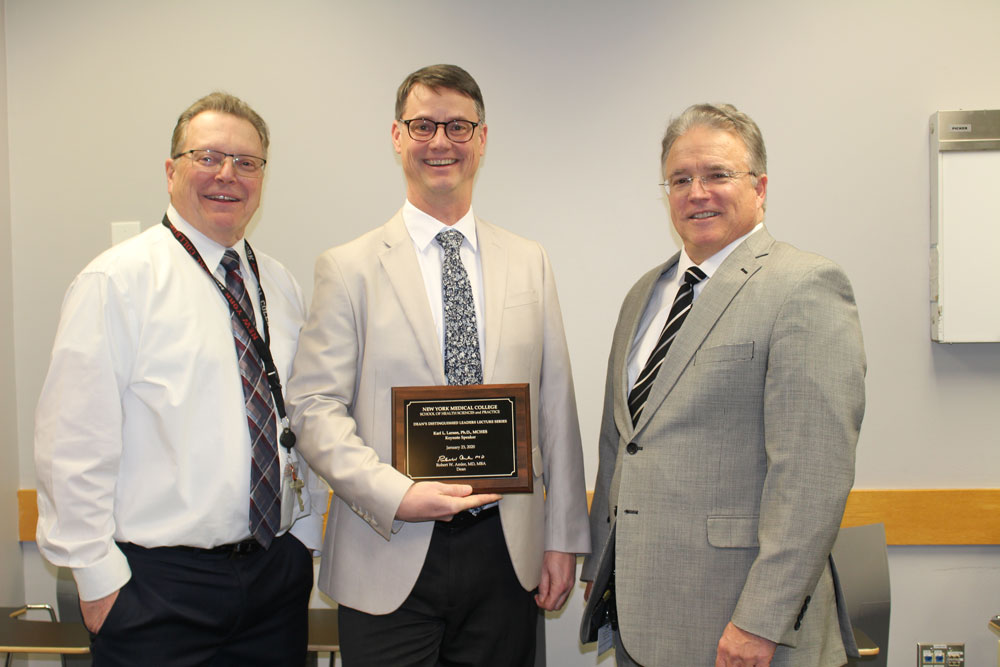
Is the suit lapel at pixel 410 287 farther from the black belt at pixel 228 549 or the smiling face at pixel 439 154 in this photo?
the black belt at pixel 228 549

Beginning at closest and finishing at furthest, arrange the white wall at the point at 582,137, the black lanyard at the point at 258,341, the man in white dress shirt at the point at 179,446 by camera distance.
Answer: the man in white dress shirt at the point at 179,446
the black lanyard at the point at 258,341
the white wall at the point at 582,137

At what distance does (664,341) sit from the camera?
1983 millimetres

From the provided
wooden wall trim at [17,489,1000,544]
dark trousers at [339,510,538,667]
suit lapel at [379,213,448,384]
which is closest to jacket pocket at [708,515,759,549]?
dark trousers at [339,510,538,667]

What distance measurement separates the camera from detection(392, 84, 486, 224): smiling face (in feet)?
6.88

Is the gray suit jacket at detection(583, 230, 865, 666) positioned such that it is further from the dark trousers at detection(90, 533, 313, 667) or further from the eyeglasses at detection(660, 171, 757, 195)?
the dark trousers at detection(90, 533, 313, 667)

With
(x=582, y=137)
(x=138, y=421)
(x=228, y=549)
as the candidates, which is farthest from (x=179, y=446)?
(x=582, y=137)

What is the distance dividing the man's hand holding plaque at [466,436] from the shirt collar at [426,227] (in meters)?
0.49

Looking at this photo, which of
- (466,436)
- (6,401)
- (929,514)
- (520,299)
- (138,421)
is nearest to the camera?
(466,436)

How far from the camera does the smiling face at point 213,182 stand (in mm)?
2182

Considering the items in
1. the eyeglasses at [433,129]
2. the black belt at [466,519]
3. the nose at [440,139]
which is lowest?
the black belt at [466,519]

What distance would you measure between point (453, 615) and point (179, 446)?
87cm

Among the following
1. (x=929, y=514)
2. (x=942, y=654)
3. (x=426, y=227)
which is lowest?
(x=942, y=654)

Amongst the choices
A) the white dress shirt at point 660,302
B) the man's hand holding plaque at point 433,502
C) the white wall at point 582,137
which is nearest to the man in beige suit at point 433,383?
the man's hand holding plaque at point 433,502

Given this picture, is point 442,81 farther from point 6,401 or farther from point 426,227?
point 6,401
